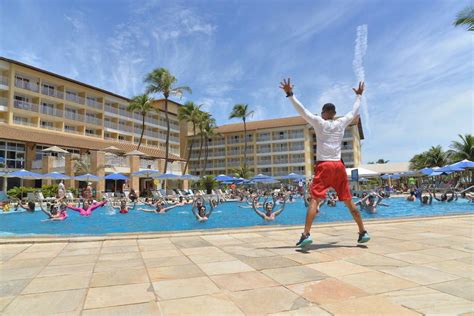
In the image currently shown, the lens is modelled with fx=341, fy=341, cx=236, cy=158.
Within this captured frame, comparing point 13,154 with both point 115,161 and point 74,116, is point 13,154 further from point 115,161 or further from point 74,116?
point 74,116

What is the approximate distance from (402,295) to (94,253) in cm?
410

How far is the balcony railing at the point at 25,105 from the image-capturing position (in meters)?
38.5

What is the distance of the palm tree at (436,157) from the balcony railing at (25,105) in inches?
2278

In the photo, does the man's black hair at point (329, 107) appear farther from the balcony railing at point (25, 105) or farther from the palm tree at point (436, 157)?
the palm tree at point (436, 157)

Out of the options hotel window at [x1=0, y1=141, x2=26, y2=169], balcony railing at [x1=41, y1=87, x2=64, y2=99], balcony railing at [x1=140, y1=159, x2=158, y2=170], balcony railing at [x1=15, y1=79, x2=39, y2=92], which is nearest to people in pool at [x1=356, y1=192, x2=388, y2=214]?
balcony railing at [x1=140, y1=159, x2=158, y2=170]

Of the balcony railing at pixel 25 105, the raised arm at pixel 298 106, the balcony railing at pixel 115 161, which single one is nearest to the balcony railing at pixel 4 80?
the balcony railing at pixel 25 105

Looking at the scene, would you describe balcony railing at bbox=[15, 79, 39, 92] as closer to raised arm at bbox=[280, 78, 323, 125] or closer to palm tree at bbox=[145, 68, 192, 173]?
palm tree at bbox=[145, 68, 192, 173]

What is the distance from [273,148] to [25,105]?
42.7m

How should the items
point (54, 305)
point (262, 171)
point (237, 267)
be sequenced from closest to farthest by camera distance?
point (54, 305), point (237, 267), point (262, 171)

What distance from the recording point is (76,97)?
1807 inches

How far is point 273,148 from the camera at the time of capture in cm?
6775

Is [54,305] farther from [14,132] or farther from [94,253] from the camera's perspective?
[14,132]

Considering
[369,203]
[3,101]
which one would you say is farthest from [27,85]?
[369,203]

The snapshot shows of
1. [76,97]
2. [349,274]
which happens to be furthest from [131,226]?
[76,97]
